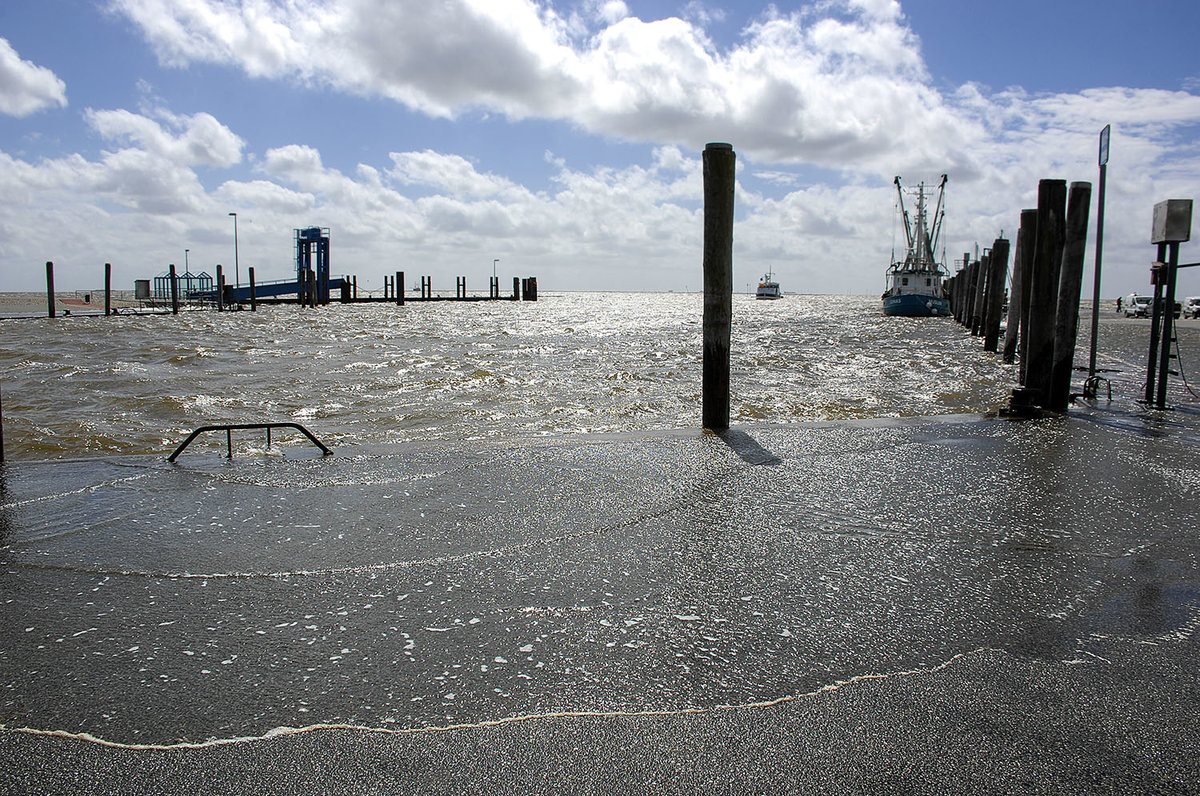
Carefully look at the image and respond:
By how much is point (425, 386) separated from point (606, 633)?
12150 mm

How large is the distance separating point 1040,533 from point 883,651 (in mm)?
2134

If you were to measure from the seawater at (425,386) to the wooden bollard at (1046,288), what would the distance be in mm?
1983

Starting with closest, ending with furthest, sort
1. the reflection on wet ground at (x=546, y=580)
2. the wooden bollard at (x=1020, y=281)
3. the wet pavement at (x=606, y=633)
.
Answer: the wet pavement at (x=606, y=633) → the reflection on wet ground at (x=546, y=580) → the wooden bollard at (x=1020, y=281)

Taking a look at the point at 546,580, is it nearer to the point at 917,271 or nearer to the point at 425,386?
the point at 425,386

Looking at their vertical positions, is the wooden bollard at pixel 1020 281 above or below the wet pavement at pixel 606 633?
above

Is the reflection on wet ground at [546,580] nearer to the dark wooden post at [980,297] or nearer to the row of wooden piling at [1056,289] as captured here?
the row of wooden piling at [1056,289]

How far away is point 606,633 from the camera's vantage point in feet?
11.2

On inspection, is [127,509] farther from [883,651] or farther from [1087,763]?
[1087,763]

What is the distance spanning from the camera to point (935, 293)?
56938mm

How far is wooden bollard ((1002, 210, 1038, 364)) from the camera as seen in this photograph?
48.0ft

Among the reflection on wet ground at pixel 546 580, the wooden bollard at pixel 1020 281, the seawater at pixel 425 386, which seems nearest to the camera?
the reflection on wet ground at pixel 546 580

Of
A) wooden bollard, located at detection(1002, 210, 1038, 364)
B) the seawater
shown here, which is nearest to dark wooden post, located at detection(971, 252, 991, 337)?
the seawater

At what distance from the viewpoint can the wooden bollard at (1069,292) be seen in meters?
9.38

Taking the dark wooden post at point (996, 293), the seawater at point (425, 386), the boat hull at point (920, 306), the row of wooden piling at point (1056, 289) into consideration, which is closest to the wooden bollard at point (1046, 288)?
the row of wooden piling at point (1056, 289)
